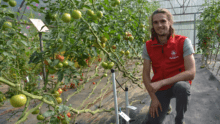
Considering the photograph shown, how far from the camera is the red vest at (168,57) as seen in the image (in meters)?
1.26

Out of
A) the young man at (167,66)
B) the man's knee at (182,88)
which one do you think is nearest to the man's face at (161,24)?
the young man at (167,66)

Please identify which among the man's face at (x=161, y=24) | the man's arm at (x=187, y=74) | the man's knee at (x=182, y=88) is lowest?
the man's knee at (x=182, y=88)

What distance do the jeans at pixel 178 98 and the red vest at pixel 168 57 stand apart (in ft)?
0.24

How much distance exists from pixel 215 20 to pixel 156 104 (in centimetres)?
269

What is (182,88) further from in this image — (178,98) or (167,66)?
(167,66)

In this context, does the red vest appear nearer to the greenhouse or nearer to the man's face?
the greenhouse

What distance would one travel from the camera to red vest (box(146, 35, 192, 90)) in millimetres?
1265

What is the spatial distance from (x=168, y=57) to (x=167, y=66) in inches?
3.2

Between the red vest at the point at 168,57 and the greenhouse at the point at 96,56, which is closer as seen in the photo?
the greenhouse at the point at 96,56

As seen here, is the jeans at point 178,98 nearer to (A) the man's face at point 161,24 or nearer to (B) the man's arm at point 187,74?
(B) the man's arm at point 187,74

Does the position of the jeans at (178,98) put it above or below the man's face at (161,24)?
below

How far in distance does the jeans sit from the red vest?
2.9 inches

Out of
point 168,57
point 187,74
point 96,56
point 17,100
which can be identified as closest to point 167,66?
point 168,57

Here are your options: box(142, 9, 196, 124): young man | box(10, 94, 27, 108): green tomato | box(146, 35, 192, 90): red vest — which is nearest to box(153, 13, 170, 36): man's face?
box(142, 9, 196, 124): young man
